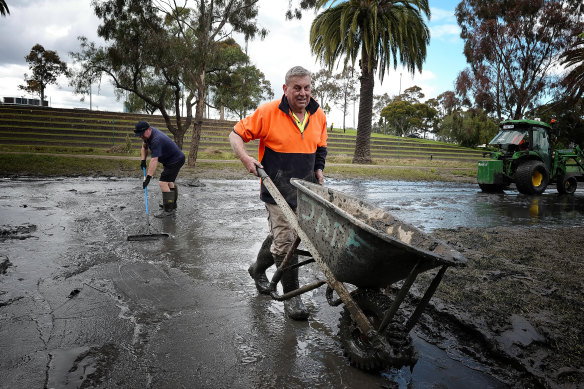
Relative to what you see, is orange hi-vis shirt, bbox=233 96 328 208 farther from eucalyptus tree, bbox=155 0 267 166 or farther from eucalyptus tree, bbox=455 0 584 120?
eucalyptus tree, bbox=455 0 584 120

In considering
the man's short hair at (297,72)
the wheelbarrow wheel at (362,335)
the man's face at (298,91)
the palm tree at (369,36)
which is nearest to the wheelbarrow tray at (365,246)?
the wheelbarrow wheel at (362,335)

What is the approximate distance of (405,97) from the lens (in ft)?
213

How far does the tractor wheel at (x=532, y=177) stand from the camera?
11.2 metres

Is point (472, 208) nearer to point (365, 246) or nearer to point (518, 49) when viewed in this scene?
point (365, 246)

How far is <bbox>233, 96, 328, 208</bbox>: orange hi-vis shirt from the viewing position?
310cm

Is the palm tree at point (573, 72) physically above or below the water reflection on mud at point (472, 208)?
above

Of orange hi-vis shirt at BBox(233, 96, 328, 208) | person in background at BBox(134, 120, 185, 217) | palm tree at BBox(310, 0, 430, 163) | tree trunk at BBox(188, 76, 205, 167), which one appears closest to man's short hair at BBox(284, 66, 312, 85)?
orange hi-vis shirt at BBox(233, 96, 328, 208)

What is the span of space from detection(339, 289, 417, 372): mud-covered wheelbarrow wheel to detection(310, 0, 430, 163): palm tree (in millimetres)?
18012

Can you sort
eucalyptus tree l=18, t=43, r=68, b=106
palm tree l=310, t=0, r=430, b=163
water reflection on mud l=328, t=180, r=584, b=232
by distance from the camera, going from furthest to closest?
eucalyptus tree l=18, t=43, r=68, b=106
palm tree l=310, t=0, r=430, b=163
water reflection on mud l=328, t=180, r=584, b=232

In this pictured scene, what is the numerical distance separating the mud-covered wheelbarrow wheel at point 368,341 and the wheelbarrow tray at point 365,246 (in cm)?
12

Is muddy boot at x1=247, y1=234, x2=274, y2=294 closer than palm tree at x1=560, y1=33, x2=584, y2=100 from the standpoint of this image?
Yes

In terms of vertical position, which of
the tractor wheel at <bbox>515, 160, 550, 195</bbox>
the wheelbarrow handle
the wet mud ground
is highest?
the wheelbarrow handle

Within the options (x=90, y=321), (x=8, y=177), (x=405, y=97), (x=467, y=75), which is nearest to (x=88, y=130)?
(x=8, y=177)

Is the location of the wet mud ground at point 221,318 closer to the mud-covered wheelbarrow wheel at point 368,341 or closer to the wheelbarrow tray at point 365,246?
the mud-covered wheelbarrow wheel at point 368,341
